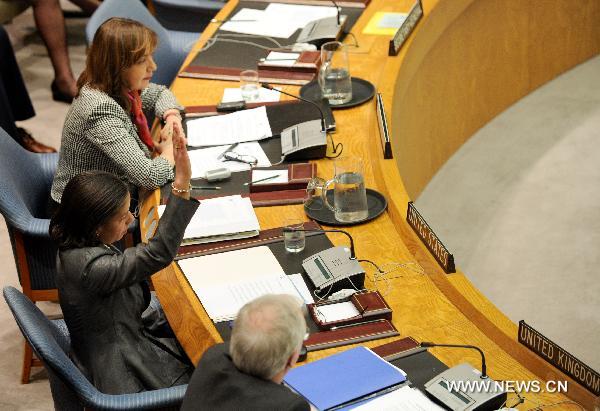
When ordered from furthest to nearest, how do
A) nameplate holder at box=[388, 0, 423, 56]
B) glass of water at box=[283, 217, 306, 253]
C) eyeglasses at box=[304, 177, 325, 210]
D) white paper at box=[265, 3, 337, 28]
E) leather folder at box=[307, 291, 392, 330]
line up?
white paper at box=[265, 3, 337, 28]
nameplate holder at box=[388, 0, 423, 56]
eyeglasses at box=[304, 177, 325, 210]
glass of water at box=[283, 217, 306, 253]
leather folder at box=[307, 291, 392, 330]

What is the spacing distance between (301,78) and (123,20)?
3.55 ft

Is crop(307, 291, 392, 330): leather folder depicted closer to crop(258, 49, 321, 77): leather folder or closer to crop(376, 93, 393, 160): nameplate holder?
crop(376, 93, 393, 160): nameplate holder

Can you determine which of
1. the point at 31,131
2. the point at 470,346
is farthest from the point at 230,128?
the point at 31,131

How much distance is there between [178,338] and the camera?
114 inches

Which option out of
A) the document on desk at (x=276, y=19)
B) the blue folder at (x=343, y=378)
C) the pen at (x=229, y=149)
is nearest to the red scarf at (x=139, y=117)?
the pen at (x=229, y=149)

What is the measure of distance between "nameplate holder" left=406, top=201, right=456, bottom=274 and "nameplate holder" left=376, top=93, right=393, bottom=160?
0.44m

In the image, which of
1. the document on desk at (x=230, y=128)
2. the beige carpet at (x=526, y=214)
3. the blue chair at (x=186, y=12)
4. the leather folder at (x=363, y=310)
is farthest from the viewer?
the blue chair at (x=186, y=12)

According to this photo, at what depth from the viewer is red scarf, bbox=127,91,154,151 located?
378 cm

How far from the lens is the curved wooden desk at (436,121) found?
9.03 feet

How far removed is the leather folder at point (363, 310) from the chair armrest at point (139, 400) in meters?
0.44

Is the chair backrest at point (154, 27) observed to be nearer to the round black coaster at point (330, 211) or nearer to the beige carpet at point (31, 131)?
the beige carpet at point (31, 131)

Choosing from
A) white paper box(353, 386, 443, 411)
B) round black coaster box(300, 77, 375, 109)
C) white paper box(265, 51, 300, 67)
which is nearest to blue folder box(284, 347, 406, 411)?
white paper box(353, 386, 443, 411)

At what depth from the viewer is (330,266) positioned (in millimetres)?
2998

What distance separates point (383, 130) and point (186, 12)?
2.42 meters
